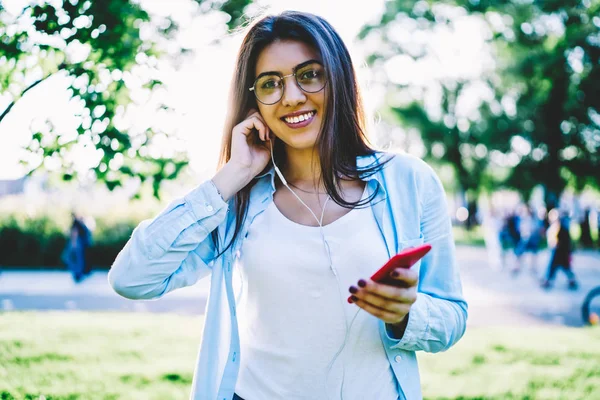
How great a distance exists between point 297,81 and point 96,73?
152 centimetres

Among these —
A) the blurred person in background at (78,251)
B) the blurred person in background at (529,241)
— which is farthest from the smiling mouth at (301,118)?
the blurred person in background at (529,241)

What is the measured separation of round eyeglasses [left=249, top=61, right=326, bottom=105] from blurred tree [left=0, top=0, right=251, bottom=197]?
4.30 ft

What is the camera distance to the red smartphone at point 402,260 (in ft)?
Answer: 4.24

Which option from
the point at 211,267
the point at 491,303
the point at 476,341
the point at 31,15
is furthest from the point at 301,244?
the point at 491,303

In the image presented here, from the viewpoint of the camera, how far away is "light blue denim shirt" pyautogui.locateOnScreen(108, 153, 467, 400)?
5.51 feet

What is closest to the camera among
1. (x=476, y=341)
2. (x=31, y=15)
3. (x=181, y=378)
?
(x=31, y=15)

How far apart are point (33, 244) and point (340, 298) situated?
17396 millimetres

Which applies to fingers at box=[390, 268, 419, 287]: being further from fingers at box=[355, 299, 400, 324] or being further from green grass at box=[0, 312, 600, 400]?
green grass at box=[0, 312, 600, 400]

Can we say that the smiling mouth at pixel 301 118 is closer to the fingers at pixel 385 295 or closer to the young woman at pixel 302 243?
the young woman at pixel 302 243

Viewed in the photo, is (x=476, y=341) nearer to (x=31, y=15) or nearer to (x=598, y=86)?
(x=31, y=15)

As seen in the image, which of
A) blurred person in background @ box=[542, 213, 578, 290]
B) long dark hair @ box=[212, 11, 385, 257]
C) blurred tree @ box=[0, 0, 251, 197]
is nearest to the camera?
long dark hair @ box=[212, 11, 385, 257]

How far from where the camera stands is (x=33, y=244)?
1692 centimetres

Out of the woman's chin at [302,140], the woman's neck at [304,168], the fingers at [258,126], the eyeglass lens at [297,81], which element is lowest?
the woman's neck at [304,168]

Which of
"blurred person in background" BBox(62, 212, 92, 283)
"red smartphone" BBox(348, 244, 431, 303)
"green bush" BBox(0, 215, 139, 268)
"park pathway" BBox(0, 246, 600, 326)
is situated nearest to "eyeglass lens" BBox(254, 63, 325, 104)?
"red smartphone" BBox(348, 244, 431, 303)
